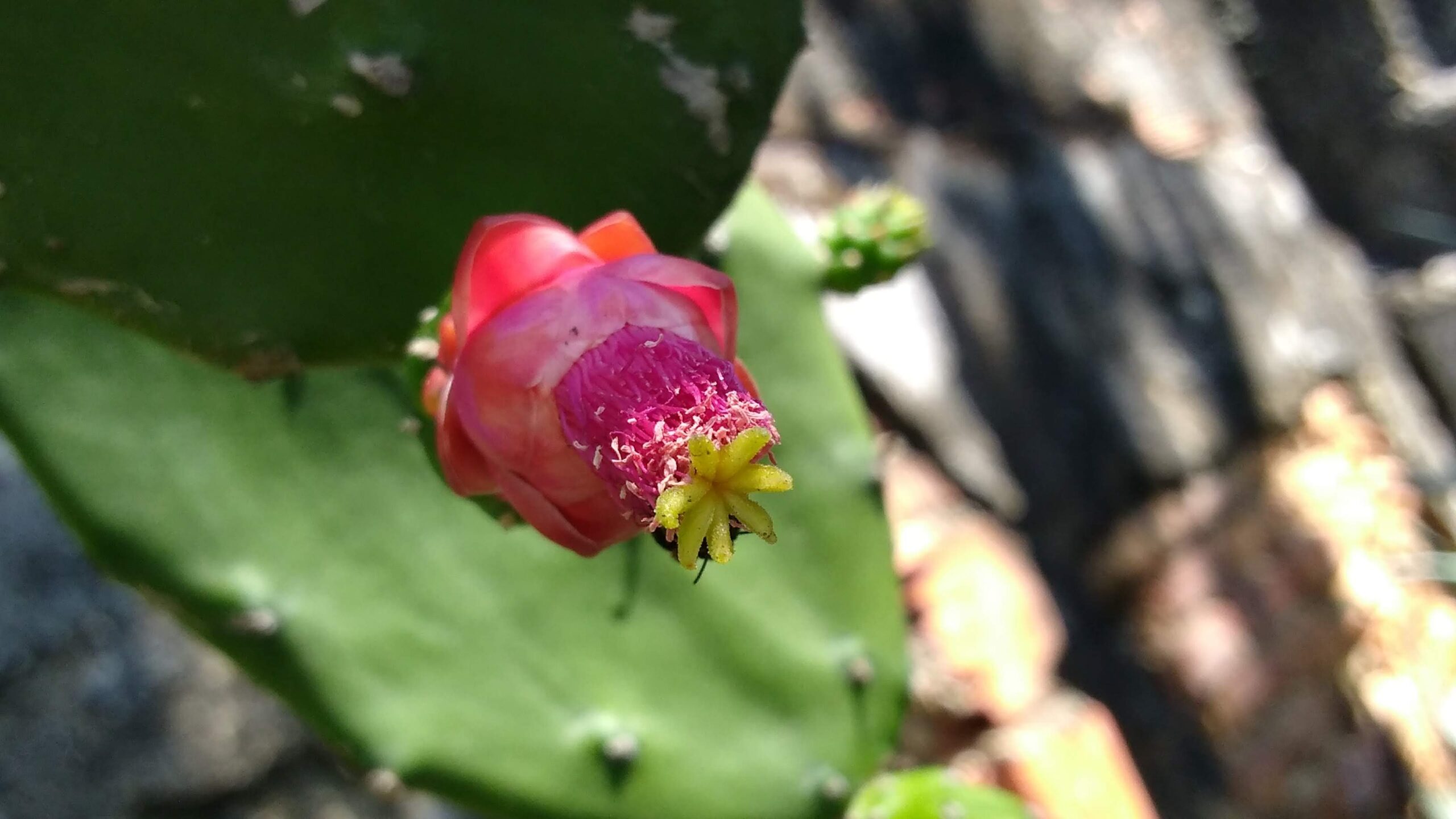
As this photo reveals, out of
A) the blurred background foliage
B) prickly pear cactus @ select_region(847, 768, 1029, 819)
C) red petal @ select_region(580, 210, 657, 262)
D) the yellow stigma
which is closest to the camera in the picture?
the yellow stigma

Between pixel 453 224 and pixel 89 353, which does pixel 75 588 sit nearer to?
pixel 89 353

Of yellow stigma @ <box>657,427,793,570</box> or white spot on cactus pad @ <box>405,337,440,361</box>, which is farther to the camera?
white spot on cactus pad @ <box>405,337,440,361</box>

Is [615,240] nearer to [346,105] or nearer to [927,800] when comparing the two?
[346,105]

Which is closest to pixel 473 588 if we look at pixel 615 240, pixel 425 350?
pixel 425 350

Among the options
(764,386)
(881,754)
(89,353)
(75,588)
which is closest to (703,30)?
(764,386)

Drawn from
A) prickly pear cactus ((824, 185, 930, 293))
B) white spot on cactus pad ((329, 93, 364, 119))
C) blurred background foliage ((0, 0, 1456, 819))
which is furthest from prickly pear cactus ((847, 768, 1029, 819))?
white spot on cactus pad ((329, 93, 364, 119))

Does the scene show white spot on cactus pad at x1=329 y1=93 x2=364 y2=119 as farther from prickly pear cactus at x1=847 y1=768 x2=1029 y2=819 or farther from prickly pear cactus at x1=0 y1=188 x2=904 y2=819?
prickly pear cactus at x1=847 y1=768 x2=1029 y2=819
